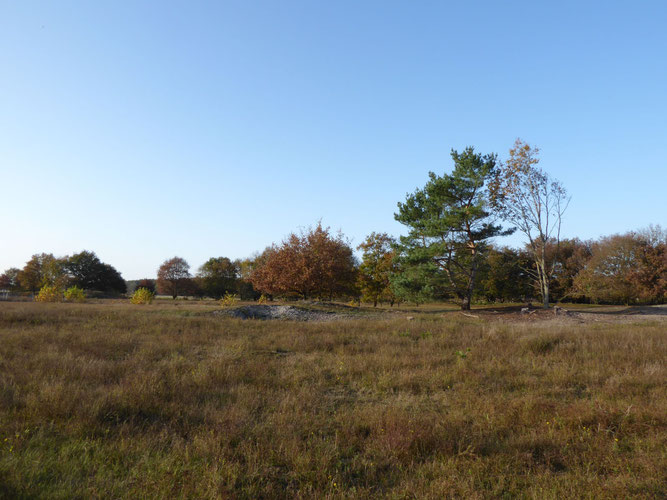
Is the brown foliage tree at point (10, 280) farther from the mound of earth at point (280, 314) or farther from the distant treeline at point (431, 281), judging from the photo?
the mound of earth at point (280, 314)

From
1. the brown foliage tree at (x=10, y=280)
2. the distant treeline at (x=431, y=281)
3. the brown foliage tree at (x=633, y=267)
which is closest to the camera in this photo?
the distant treeline at (x=431, y=281)

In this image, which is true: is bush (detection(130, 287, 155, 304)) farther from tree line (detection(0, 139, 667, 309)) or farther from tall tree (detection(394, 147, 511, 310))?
tall tree (detection(394, 147, 511, 310))

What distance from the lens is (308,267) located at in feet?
96.3

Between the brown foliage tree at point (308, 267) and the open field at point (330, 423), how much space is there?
67.5 feet

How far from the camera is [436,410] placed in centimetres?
512

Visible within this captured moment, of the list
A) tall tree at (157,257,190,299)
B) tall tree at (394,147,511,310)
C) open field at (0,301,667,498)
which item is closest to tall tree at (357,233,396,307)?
tall tree at (394,147,511,310)

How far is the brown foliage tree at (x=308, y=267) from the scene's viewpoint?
29344 mm

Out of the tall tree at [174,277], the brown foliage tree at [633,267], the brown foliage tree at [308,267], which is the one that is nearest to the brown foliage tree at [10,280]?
the tall tree at [174,277]

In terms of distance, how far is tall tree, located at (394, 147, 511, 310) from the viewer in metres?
22.4

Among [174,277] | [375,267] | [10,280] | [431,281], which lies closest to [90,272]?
[174,277]

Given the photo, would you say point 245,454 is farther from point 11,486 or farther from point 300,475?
point 11,486

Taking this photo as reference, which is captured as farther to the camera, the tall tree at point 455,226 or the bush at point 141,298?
the bush at point 141,298

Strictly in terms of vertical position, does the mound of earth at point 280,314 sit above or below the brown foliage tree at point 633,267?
below

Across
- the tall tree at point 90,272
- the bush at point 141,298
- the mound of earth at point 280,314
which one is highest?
the tall tree at point 90,272
